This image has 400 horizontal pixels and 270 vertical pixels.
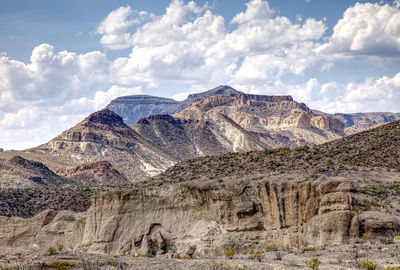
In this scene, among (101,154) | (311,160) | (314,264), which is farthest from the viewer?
(101,154)

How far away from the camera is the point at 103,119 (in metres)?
177

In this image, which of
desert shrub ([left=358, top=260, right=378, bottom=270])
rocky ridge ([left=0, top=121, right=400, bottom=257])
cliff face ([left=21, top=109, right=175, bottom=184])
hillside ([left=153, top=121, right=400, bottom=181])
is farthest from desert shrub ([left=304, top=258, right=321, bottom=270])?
cliff face ([left=21, top=109, right=175, bottom=184])

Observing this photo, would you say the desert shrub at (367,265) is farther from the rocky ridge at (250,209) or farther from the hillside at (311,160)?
the hillside at (311,160)

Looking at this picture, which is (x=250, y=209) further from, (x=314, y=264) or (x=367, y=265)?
(x=367, y=265)

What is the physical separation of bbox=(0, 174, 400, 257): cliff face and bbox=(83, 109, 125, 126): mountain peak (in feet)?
461

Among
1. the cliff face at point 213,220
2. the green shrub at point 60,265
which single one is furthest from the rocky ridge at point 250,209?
the green shrub at point 60,265

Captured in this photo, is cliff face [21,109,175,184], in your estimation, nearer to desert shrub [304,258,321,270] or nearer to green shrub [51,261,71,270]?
green shrub [51,261,71,270]

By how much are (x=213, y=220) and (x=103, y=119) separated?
15407cm

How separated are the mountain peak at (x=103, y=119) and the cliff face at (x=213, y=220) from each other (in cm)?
14056

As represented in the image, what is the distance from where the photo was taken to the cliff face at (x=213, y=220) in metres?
22.7

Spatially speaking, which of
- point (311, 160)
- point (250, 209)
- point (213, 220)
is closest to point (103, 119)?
point (311, 160)

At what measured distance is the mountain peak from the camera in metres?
174

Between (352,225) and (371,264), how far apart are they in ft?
18.0

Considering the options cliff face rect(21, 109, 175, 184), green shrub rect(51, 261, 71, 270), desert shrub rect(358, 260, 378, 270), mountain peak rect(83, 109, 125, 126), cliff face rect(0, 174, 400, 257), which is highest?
mountain peak rect(83, 109, 125, 126)
